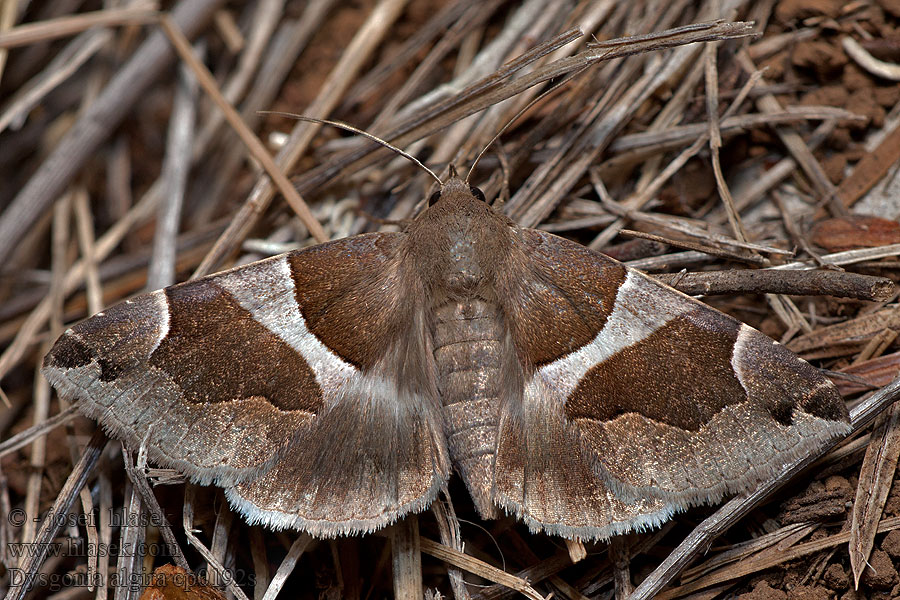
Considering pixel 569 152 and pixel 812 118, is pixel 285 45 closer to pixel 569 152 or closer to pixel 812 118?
pixel 569 152

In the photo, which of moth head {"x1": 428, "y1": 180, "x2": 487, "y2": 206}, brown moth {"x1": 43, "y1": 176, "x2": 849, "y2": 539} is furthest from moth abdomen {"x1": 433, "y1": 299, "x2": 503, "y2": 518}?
moth head {"x1": 428, "y1": 180, "x2": 487, "y2": 206}

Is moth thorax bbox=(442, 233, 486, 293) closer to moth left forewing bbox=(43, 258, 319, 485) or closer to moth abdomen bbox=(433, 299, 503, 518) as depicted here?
moth abdomen bbox=(433, 299, 503, 518)

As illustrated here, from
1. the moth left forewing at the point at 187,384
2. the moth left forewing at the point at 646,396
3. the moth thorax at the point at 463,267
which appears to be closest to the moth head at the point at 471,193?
the moth thorax at the point at 463,267

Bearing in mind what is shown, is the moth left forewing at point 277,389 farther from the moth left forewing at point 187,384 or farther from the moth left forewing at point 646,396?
the moth left forewing at point 646,396

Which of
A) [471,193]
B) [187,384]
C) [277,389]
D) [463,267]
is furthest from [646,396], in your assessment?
[187,384]

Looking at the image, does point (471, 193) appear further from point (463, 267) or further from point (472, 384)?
point (472, 384)

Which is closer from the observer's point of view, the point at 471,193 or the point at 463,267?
the point at 463,267

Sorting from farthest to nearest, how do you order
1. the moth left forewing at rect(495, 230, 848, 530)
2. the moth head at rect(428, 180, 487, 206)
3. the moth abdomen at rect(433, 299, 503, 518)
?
the moth head at rect(428, 180, 487, 206), the moth abdomen at rect(433, 299, 503, 518), the moth left forewing at rect(495, 230, 848, 530)

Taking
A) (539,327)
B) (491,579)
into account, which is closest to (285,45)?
(539,327)
